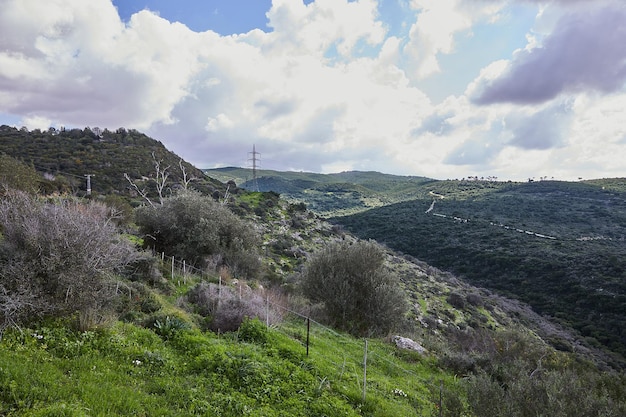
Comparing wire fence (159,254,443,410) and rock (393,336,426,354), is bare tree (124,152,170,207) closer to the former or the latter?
wire fence (159,254,443,410)

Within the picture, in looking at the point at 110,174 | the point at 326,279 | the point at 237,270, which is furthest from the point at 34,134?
the point at 326,279

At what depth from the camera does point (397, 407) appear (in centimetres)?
853

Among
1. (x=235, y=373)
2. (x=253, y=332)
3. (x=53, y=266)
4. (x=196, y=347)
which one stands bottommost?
(x=253, y=332)

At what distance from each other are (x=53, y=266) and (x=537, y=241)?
2833 inches

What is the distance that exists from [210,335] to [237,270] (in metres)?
11.9

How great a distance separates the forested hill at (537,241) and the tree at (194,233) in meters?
36.1

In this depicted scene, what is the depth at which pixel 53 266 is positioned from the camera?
761 centimetres

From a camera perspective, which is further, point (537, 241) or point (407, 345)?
point (537, 241)

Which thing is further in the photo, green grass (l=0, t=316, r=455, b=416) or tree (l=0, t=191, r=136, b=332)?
tree (l=0, t=191, r=136, b=332)

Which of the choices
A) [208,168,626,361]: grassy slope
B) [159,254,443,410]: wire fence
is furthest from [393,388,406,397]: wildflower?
[208,168,626,361]: grassy slope

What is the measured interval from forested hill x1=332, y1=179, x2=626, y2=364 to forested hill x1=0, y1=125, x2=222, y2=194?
43.4 m

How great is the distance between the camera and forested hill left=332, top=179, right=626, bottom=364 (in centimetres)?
4281

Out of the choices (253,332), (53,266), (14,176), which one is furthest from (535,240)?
(53,266)

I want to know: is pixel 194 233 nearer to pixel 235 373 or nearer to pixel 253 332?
pixel 253 332
